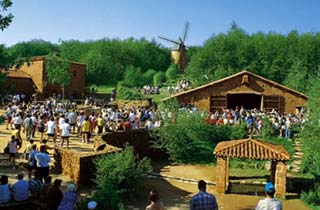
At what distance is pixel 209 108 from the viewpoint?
40375 millimetres

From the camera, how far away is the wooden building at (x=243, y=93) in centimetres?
3941

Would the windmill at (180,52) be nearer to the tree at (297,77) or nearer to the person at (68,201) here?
the tree at (297,77)

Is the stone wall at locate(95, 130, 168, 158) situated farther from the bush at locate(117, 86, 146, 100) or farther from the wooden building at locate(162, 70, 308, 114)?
the bush at locate(117, 86, 146, 100)

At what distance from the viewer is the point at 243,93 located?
4028 cm

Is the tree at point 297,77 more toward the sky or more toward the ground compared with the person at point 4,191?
more toward the sky

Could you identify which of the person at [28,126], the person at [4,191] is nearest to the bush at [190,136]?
the person at [28,126]

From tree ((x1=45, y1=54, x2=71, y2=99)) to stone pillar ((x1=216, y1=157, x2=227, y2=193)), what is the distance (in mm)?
26672

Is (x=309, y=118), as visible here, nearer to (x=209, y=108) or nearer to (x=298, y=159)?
(x=298, y=159)

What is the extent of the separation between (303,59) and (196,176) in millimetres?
39453

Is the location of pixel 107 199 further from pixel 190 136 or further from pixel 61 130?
pixel 190 136

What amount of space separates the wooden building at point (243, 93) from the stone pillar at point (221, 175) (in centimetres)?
2001

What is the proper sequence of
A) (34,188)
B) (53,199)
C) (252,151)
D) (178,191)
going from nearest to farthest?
(53,199) < (34,188) < (178,191) < (252,151)

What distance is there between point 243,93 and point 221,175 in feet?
71.7

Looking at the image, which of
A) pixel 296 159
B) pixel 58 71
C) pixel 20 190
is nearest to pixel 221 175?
pixel 296 159
